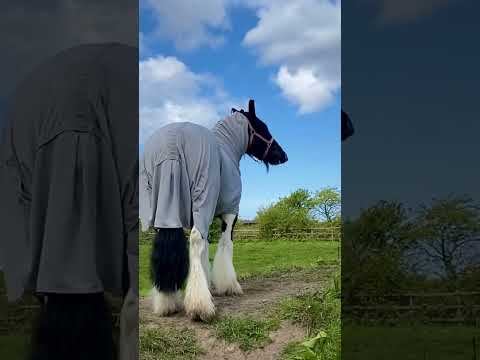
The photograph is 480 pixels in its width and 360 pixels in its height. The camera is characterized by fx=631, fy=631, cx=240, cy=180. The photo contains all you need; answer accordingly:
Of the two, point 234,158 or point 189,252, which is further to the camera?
point 234,158

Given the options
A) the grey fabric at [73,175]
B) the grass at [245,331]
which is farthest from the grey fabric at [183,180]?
the grass at [245,331]

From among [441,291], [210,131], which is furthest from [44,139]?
[441,291]

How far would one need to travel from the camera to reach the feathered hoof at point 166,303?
11.5 ft

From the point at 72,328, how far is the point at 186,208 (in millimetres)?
859

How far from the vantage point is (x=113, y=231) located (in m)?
3.17

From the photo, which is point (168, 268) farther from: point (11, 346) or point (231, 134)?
point (11, 346)

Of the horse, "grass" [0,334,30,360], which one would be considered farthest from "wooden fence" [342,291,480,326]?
"grass" [0,334,30,360]

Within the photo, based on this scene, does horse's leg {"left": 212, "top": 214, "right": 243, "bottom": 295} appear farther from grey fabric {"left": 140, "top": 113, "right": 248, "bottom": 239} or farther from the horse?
grey fabric {"left": 140, "top": 113, "right": 248, "bottom": 239}

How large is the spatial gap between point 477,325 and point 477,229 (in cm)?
76

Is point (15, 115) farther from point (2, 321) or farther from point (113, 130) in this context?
point (2, 321)

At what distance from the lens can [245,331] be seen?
11.3ft

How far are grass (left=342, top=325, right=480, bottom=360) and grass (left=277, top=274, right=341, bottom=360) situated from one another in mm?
749

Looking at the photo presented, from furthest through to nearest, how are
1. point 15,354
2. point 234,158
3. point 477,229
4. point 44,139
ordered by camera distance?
point 477,229 < point 15,354 < point 234,158 < point 44,139

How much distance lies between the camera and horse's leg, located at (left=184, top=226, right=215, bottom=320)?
3393mm
